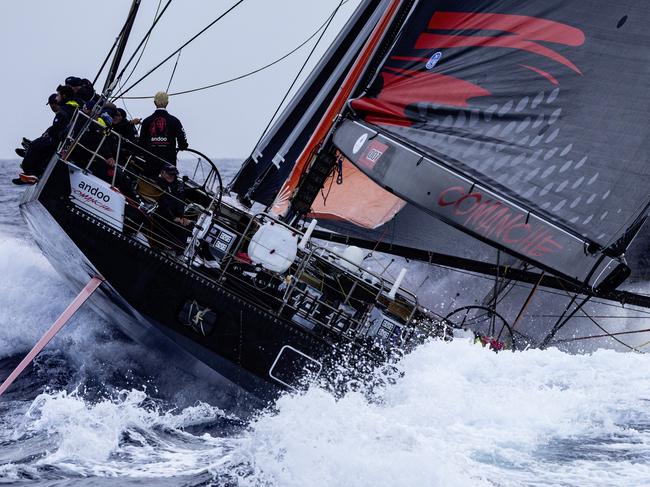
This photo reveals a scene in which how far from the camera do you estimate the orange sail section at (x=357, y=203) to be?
32.0ft

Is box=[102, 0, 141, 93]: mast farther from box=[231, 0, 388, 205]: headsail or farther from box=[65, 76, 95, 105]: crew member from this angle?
box=[231, 0, 388, 205]: headsail

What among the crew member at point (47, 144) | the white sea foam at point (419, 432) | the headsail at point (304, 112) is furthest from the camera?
the headsail at point (304, 112)

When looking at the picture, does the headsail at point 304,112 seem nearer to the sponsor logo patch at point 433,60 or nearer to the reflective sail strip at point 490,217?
the sponsor logo patch at point 433,60

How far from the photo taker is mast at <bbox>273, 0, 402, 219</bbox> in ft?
27.5

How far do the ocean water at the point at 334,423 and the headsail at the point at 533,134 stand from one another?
0.91 meters

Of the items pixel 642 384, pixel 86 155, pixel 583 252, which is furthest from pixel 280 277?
pixel 642 384

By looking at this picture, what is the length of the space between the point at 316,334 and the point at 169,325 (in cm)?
103

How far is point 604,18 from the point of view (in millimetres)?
7387

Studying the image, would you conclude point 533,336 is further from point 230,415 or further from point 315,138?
point 230,415

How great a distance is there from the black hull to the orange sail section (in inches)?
112

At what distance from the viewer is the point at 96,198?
279 inches

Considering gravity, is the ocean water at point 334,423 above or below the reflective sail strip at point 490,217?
below

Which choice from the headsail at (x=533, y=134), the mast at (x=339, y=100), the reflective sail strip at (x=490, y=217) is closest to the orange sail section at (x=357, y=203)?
the mast at (x=339, y=100)

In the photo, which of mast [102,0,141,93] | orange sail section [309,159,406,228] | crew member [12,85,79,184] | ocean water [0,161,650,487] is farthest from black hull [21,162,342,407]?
orange sail section [309,159,406,228]
